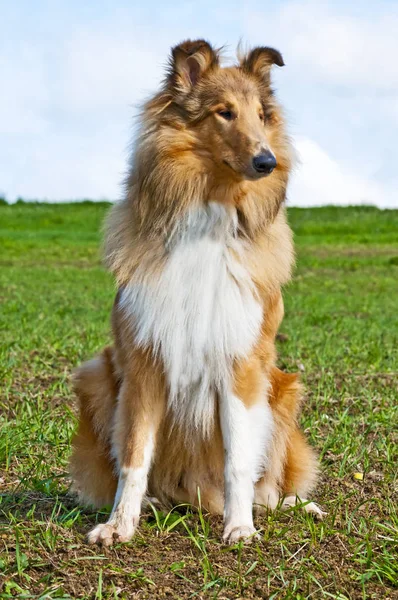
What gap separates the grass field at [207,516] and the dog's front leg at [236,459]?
0.13 m

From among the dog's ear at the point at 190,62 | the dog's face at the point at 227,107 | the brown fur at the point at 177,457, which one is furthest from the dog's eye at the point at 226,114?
the brown fur at the point at 177,457

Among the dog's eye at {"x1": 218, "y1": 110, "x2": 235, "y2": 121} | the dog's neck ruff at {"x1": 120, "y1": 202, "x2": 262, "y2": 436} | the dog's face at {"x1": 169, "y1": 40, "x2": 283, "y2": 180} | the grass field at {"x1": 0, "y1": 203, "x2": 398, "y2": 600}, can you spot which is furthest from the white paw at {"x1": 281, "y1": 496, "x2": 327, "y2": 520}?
the dog's eye at {"x1": 218, "y1": 110, "x2": 235, "y2": 121}

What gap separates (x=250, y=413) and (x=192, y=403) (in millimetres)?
259

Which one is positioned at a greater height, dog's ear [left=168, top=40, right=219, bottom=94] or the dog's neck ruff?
dog's ear [left=168, top=40, right=219, bottom=94]

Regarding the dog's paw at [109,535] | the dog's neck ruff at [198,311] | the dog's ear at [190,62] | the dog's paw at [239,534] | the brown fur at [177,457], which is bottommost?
the dog's paw at [109,535]

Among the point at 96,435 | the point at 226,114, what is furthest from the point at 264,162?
the point at 96,435

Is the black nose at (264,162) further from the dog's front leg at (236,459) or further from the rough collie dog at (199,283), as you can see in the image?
the dog's front leg at (236,459)

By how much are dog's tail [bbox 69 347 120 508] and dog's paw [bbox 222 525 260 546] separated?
2.16 feet

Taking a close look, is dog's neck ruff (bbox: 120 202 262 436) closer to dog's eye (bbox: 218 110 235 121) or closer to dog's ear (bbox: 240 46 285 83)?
dog's eye (bbox: 218 110 235 121)

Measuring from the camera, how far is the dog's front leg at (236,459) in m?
3.64

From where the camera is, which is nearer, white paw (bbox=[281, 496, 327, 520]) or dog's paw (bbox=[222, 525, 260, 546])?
dog's paw (bbox=[222, 525, 260, 546])

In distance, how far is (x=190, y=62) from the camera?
148 inches

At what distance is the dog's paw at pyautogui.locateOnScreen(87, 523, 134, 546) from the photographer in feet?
11.4

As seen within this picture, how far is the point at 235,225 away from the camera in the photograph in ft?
12.2
